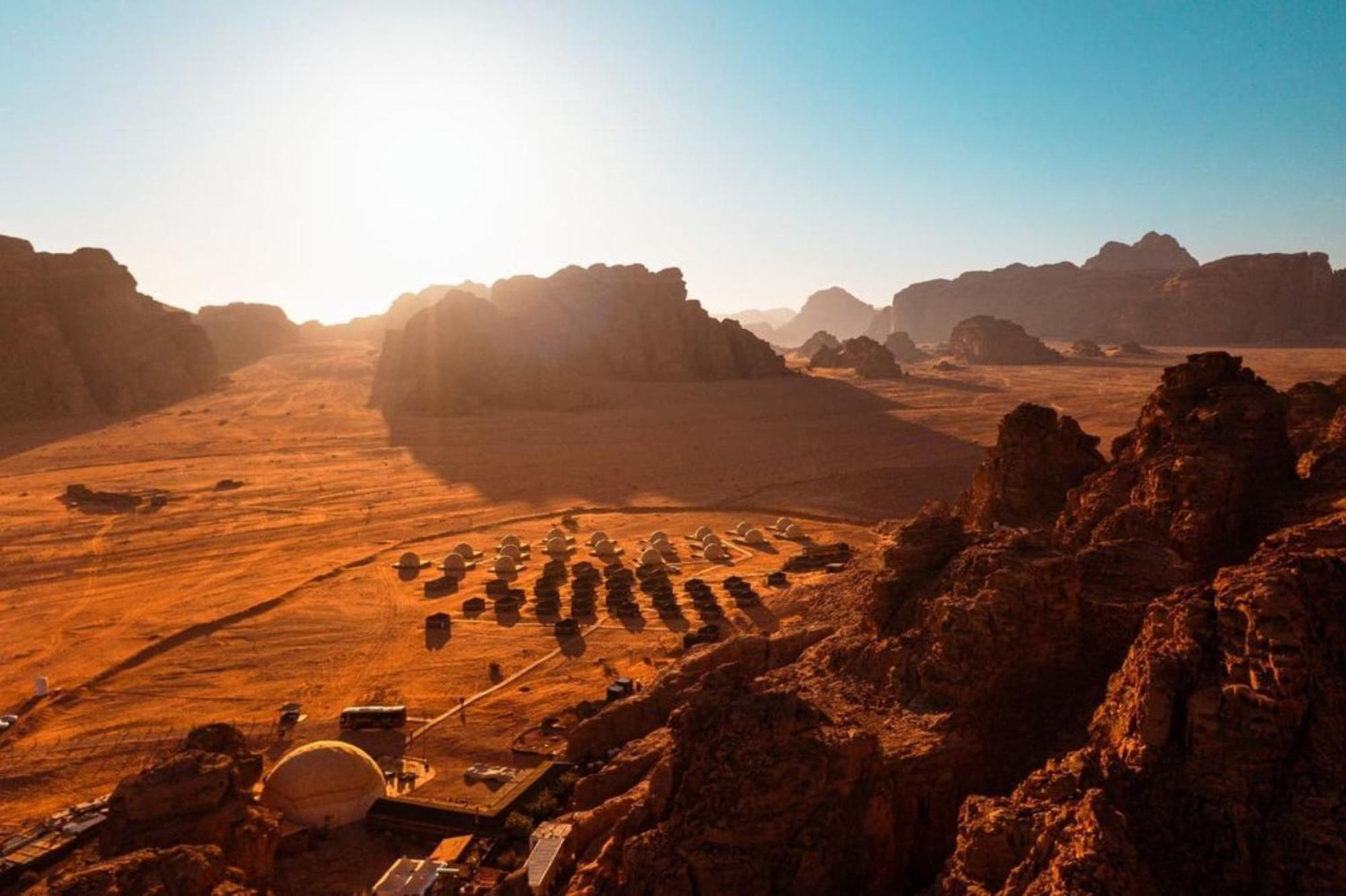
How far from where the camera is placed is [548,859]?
44.4 feet

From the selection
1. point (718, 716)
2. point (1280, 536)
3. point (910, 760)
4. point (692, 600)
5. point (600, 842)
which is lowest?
point (692, 600)

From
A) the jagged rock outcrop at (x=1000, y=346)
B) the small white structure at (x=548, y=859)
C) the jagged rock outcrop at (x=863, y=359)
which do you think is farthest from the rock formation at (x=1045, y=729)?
the jagged rock outcrop at (x=1000, y=346)

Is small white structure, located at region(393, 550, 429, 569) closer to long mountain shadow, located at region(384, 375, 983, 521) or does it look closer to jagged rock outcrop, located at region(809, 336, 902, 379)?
long mountain shadow, located at region(384, 375, 983, 521)

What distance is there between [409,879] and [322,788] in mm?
4224

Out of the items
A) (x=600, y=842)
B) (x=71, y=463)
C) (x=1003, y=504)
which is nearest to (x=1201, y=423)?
(x=1003, y=504)

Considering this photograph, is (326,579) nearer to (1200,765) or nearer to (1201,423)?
Result: (1201,423)

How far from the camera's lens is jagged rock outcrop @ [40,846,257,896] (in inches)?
433

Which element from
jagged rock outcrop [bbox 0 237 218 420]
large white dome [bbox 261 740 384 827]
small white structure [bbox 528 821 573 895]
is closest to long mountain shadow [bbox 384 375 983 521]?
jagged rock outcrop [bbox 0 237 218 420]

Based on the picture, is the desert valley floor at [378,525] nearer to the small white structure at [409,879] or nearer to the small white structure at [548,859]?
the small white structure at [409,879]

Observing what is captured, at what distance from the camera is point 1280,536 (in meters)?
12.2

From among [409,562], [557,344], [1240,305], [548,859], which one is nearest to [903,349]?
[1240,305]

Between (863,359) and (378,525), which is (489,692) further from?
(863,359)

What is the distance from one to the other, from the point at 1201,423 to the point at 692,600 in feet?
68.6

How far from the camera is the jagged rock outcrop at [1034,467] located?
26.3m
